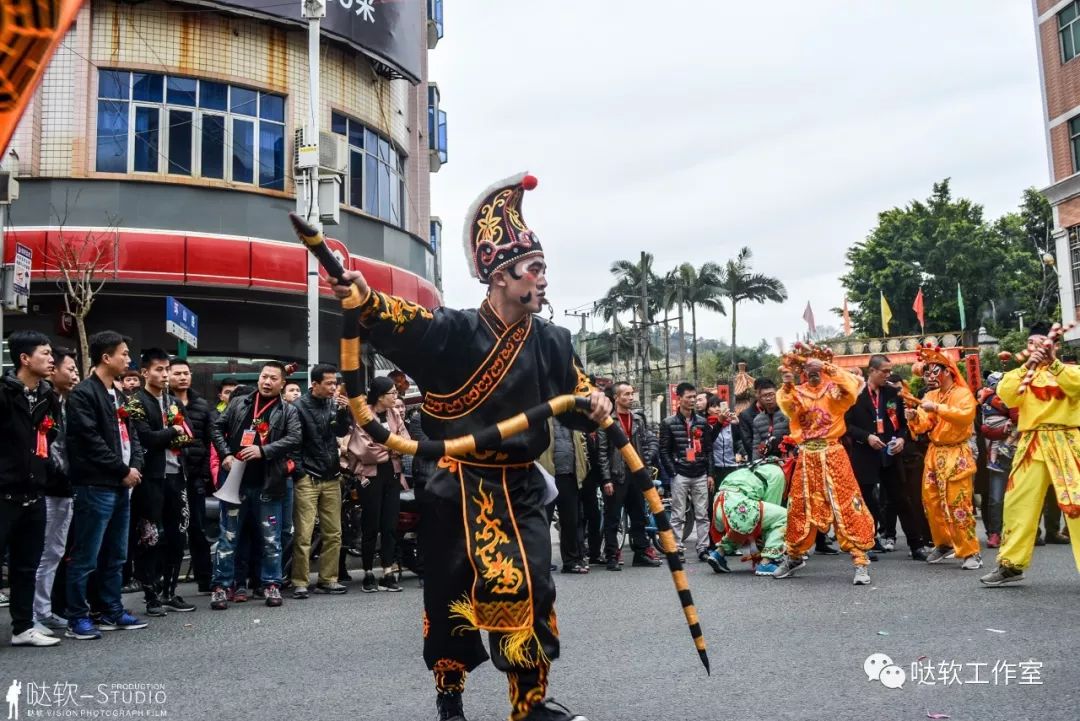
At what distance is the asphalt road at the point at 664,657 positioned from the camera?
398cm

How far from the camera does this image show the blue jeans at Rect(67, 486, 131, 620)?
5.90 metres

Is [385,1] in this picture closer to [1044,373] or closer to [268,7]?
[268,7]

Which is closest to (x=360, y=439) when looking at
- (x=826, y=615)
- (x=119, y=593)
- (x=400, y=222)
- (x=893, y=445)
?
(x=119, y=593)

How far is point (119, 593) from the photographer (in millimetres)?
6246

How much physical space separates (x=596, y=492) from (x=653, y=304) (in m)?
32.4

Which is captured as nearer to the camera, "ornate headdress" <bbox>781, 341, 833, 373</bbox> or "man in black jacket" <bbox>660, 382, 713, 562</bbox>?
"ornate headdress" <bbox>781, 341, 833, 373</bbox>

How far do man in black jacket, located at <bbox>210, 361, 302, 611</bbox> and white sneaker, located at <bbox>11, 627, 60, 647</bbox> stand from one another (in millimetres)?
1565

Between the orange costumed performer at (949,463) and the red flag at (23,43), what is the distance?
7337 millimetres

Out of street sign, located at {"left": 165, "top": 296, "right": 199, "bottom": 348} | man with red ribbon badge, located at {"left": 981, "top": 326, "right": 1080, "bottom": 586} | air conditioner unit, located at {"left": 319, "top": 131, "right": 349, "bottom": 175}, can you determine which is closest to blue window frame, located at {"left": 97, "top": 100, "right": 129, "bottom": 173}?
air conditioner unit, located at {"left": 319, "top": 131, "right": 349, "bottom": 175}

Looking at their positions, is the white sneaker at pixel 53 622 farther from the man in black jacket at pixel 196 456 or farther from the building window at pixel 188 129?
the building window at pixel 188 129

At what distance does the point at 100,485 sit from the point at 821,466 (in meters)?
5.42

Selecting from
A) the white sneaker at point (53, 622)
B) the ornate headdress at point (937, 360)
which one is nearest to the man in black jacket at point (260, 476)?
the white sneaker at point (53, 622)

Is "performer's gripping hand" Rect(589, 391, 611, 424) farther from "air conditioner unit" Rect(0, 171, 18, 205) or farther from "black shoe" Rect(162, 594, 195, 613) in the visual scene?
"air conditioner unit" Rect(0, 171, 18, 205)

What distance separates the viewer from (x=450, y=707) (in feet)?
11.9
